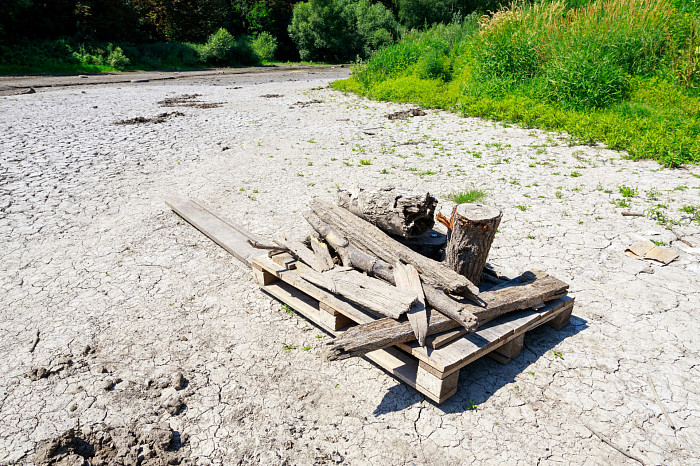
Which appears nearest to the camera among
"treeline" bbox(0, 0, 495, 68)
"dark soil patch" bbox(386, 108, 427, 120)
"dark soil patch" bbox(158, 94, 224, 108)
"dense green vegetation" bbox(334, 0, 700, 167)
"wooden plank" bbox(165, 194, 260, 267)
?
"wooden plank" bbox(165, 194, 260, 267)

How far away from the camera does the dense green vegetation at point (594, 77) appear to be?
8297 millimetres

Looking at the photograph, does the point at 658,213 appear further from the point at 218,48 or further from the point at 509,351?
the point at 218,48

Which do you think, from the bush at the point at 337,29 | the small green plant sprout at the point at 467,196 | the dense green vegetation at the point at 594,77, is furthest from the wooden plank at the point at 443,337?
the bush at the point at 337,29

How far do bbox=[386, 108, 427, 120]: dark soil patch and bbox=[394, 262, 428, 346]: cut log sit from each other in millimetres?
8368

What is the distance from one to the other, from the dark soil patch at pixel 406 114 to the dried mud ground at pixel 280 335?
12.8 ft

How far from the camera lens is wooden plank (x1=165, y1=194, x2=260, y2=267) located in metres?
4.46

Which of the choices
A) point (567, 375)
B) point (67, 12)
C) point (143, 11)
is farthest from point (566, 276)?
point (143, 11)

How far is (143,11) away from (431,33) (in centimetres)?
2175

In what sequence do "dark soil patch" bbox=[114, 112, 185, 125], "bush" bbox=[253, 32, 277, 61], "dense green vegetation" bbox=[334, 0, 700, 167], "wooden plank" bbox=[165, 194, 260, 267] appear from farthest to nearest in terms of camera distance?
"bush" bbox=[253, 32, 277, 61]
"dark soil patch" bbox=[114, 112, 185, 125]
"dense green vegetation" bbox=[334, 0, 700, 167]
"wooden plank" bbox=[165, 194, 260, 267]

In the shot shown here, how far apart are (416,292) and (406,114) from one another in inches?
358

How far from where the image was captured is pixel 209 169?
7094 mm

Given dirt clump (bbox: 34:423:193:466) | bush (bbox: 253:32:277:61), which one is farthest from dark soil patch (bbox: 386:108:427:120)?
bush (bbox: 253:32:277:61)

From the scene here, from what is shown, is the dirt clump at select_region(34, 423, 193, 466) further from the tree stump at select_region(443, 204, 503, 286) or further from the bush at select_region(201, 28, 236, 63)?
the bush at select_region(201, 28, 236, 63)

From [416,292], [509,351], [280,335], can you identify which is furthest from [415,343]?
[280,335]
